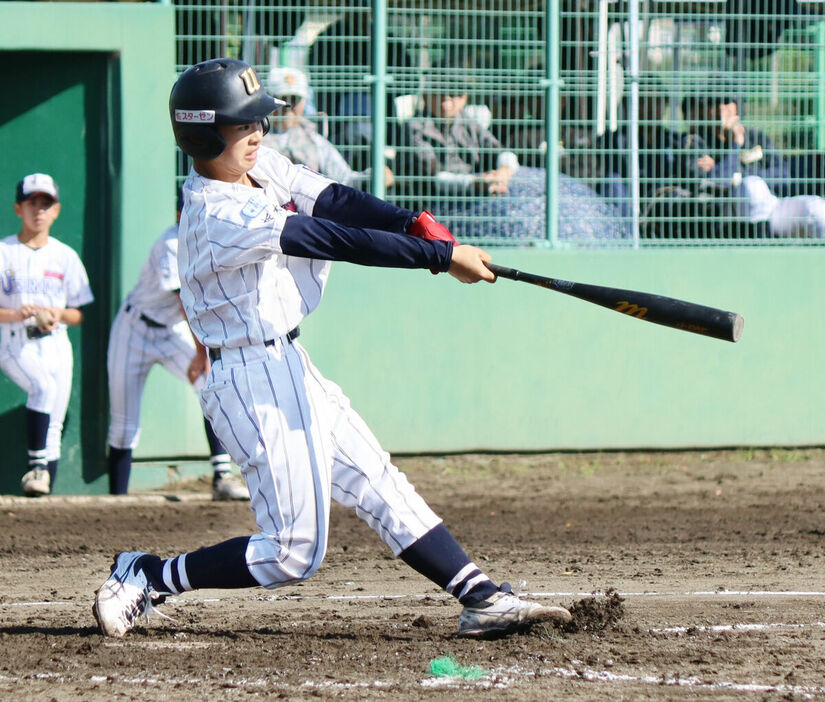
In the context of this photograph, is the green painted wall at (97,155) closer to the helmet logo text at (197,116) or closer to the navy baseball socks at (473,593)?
the helmet logo text at (197,116)

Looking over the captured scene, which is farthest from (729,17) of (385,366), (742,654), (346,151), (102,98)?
(742,654)

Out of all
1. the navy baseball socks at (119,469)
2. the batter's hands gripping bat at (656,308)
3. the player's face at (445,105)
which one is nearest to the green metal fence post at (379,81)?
the player's face at (445,105)

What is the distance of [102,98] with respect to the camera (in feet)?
26.6

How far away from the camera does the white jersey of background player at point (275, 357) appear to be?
390 cm

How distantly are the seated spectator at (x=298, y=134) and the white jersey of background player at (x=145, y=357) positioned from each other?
3.96 ft

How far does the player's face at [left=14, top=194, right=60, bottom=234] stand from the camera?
25.2ft

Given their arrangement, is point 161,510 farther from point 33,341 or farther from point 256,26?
point 256,26

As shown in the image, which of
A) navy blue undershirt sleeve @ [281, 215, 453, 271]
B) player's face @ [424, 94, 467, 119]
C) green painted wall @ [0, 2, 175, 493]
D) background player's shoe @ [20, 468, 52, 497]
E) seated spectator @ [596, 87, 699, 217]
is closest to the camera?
navy blue undershirt sleeve @ [281, 215, 453, 271]

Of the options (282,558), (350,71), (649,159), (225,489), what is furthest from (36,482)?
(649,159)

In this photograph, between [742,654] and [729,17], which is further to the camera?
[729,17]

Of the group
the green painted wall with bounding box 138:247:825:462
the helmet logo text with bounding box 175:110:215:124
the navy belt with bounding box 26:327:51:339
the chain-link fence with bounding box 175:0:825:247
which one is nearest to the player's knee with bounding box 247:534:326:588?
the helmet logo text with bounding box 175:110:215:124

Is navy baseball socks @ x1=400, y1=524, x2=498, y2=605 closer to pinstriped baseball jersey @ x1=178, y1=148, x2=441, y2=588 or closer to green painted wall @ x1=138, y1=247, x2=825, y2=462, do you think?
pinstriped baseball jersey @ x1=178, y1=148, x2=441, y2=588

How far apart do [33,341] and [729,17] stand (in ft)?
16.8

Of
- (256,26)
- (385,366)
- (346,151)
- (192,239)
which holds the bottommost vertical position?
(385,366)
